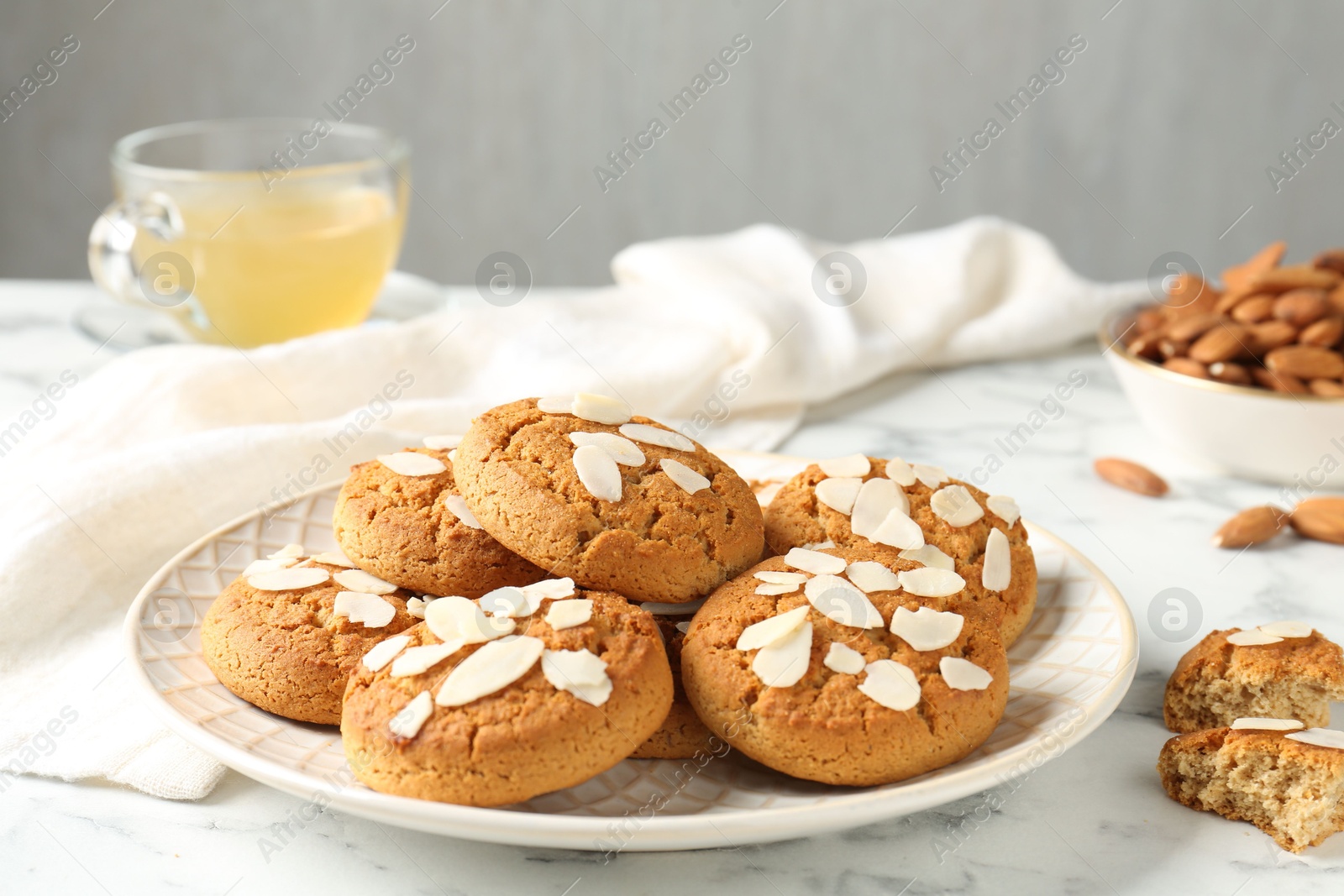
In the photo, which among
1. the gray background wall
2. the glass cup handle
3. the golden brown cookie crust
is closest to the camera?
the golden brown cookie crust

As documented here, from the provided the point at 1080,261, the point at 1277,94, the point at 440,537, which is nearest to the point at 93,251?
the point at 440,537

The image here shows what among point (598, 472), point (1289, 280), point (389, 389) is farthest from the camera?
point (389, 389)

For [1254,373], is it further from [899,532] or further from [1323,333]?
[899,532]

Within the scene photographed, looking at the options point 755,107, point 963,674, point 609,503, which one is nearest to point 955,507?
point 963,674

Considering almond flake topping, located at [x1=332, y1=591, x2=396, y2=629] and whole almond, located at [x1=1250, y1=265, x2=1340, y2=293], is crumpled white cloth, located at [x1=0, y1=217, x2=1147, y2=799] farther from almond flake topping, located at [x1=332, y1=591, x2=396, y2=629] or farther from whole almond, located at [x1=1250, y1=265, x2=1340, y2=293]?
whole almond, located at [x1=1250, y1=265, x2=1340, y2=293]

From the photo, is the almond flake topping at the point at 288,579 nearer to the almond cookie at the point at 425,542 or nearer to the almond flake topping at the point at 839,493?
the almond cookie at the point at 425,542

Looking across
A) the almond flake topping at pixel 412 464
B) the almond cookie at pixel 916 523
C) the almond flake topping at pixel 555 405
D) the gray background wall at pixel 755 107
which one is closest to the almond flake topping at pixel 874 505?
Result: the almond cookie at pixel 916 523

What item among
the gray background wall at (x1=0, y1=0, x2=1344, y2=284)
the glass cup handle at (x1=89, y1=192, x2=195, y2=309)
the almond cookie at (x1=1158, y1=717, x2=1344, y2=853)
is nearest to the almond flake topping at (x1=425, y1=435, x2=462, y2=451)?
the almond cookie at (x1=1158, y1=717, x2=1344, y2=853)
